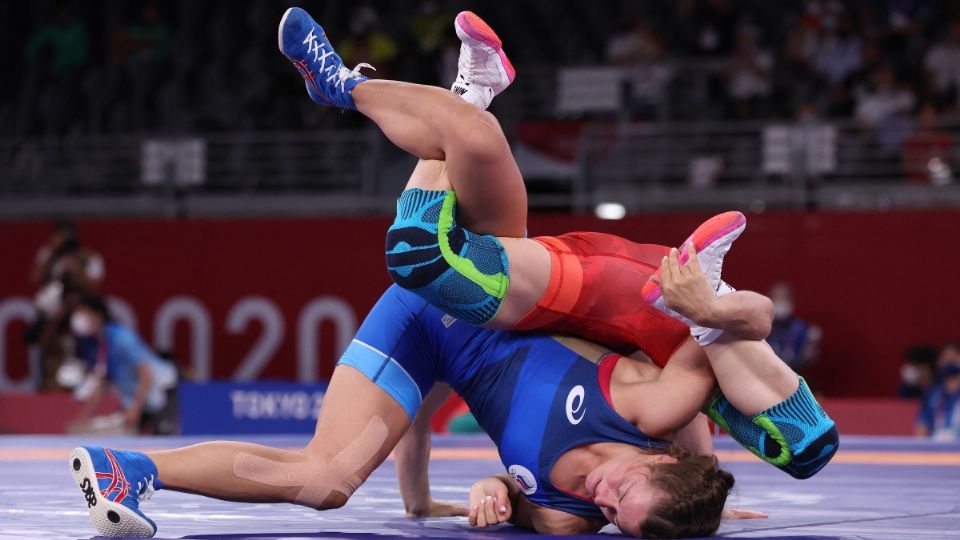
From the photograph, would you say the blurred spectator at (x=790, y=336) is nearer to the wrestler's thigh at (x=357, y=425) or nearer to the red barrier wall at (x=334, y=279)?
the red barrier wall at (x=334, y=279)

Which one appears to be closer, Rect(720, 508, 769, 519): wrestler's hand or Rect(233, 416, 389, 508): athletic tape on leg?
Rect(233, 416, 389, 508): athletic tape on leg

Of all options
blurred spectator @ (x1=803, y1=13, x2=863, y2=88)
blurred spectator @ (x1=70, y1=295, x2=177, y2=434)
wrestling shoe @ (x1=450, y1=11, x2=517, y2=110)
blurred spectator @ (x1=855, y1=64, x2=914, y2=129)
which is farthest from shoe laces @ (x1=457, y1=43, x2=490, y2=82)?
blurred spectator @ (x1=803, y1=13, x2=863, y2=88)

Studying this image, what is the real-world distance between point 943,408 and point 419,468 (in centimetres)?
531

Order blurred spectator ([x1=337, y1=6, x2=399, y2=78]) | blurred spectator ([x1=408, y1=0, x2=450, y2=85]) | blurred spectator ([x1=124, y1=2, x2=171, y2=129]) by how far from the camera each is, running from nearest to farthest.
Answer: blurred spectator ([x1=408, y1=0, x2=450, y2=85]) → blurred spectator ([x1=337, y1=6, x2=399, y2=78]) → blurred spectator ([x1=124, y1=2, x2=171, y2=129])

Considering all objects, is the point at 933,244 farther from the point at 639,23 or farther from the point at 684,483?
the point at 684,483

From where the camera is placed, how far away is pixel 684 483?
3.47 metres

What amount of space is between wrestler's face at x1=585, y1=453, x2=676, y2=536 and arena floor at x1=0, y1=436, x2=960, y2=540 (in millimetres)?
299

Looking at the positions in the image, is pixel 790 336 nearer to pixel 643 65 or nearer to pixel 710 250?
pixel 643 65

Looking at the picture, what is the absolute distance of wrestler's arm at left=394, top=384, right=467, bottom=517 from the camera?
4195 millimetres

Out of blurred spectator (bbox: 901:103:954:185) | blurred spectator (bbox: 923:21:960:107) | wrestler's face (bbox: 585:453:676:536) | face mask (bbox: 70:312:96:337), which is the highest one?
blurred spectator (bbox: 923:21:960:107)

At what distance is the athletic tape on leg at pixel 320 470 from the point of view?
369 centimetres

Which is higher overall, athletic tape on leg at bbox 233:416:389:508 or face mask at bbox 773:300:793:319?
athletic tape on leg at bbox 233:416:389:508

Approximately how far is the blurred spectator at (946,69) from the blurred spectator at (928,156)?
0.50 metres

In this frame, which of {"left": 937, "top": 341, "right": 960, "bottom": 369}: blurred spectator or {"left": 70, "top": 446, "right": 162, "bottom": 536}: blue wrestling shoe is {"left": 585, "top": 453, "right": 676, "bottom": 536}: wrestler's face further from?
{"left": 937, "top": 341, "right": 960, "bottom": 369}: blurred spectator
